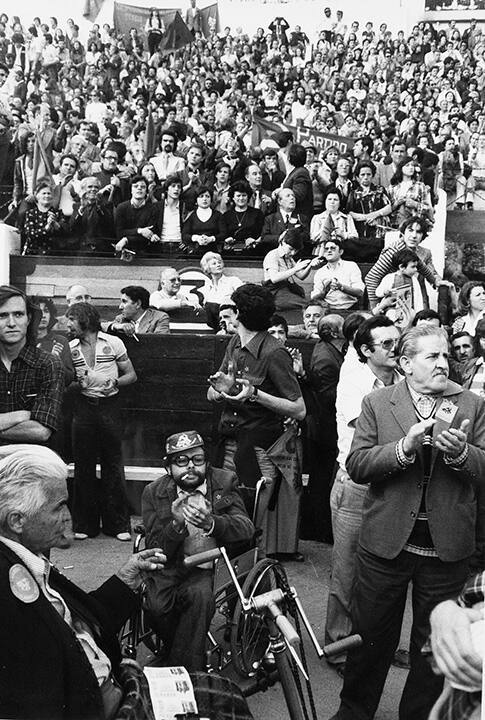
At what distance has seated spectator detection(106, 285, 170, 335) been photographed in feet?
19.2

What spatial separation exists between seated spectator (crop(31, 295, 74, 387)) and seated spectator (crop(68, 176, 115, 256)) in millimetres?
1782

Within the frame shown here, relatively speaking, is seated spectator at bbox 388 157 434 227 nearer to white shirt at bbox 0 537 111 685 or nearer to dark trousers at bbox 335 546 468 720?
dark trousers at bbox 335 546 468 720

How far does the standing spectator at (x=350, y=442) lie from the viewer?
343cm

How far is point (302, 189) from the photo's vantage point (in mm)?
7555

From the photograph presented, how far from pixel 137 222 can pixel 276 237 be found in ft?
4.09

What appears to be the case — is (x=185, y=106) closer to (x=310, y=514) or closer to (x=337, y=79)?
(x=337, y=79)

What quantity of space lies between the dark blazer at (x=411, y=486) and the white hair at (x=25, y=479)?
1.05 meters

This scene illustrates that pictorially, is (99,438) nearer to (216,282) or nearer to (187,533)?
(216,282)

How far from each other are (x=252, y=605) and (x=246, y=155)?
6.99 m

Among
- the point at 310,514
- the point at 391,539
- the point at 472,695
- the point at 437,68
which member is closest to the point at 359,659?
the point at 391,539

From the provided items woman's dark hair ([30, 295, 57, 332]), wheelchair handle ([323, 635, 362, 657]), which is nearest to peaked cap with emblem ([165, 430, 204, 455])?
wheelchair handle ([323, 635, 362, 657])

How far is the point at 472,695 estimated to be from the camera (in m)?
1.63

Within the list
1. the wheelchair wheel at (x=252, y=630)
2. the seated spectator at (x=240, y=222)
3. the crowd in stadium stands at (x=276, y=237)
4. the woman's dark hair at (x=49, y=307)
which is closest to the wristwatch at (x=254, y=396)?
the crowd in stadium stands at (x=276, y=237)

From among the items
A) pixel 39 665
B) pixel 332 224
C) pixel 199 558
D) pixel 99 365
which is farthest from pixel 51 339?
pixel 39 665
